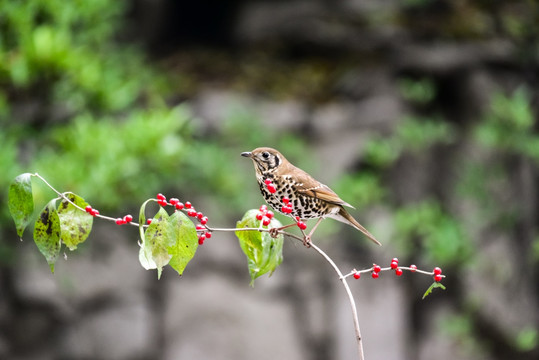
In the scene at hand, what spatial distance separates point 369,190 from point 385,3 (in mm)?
1553

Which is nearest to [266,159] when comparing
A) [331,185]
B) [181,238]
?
[181,238]

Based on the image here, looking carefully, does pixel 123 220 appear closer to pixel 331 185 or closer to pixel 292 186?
pixel 292 186

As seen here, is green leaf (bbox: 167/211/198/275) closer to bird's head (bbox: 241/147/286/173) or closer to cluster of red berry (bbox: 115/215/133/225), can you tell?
cluster of red berry (bbox: 115/215/133/225)

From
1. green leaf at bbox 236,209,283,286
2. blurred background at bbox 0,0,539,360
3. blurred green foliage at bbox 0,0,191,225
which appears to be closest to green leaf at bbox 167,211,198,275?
green leaf at bbox 236,209,283,286

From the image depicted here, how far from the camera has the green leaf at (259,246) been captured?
100 centimetres

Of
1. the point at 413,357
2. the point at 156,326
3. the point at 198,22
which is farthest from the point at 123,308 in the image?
the point at 198,22

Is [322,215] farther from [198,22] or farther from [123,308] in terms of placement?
[198,22]

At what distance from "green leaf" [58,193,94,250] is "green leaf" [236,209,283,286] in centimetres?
26

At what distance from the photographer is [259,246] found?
1012 millimetres

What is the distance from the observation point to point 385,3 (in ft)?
14.2

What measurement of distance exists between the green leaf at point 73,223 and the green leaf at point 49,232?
0.15 feet

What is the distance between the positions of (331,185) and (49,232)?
2780 mm

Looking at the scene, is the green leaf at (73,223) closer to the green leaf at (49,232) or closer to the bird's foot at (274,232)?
the green leaf at (49,232)

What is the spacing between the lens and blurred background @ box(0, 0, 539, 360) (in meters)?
3.07
